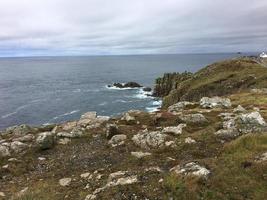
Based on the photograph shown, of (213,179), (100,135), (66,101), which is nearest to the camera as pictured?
(213,179)

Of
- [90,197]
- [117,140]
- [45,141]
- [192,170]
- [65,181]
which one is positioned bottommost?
[65,181]

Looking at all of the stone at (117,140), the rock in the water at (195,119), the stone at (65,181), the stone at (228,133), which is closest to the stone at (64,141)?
the stone at (117,140)

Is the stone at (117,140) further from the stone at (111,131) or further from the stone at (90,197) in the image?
the stone at (90,197)

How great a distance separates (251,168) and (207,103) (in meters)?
27.8

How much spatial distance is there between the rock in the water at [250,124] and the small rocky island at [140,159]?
2.9 inches

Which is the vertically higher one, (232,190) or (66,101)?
(232,190)

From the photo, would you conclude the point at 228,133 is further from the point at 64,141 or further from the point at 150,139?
the point at 64,141

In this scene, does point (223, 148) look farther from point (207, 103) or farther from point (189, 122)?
point (207, 103)

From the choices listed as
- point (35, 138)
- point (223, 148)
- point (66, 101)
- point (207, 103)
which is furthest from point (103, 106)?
point (223, 148)

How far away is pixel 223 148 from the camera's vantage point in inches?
889

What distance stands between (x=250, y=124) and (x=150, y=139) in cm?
822

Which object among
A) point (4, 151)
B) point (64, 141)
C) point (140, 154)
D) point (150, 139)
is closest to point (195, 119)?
point (150, 139)

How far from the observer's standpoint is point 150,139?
1039 inches

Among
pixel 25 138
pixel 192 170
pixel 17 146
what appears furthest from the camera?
pixel 25 138
